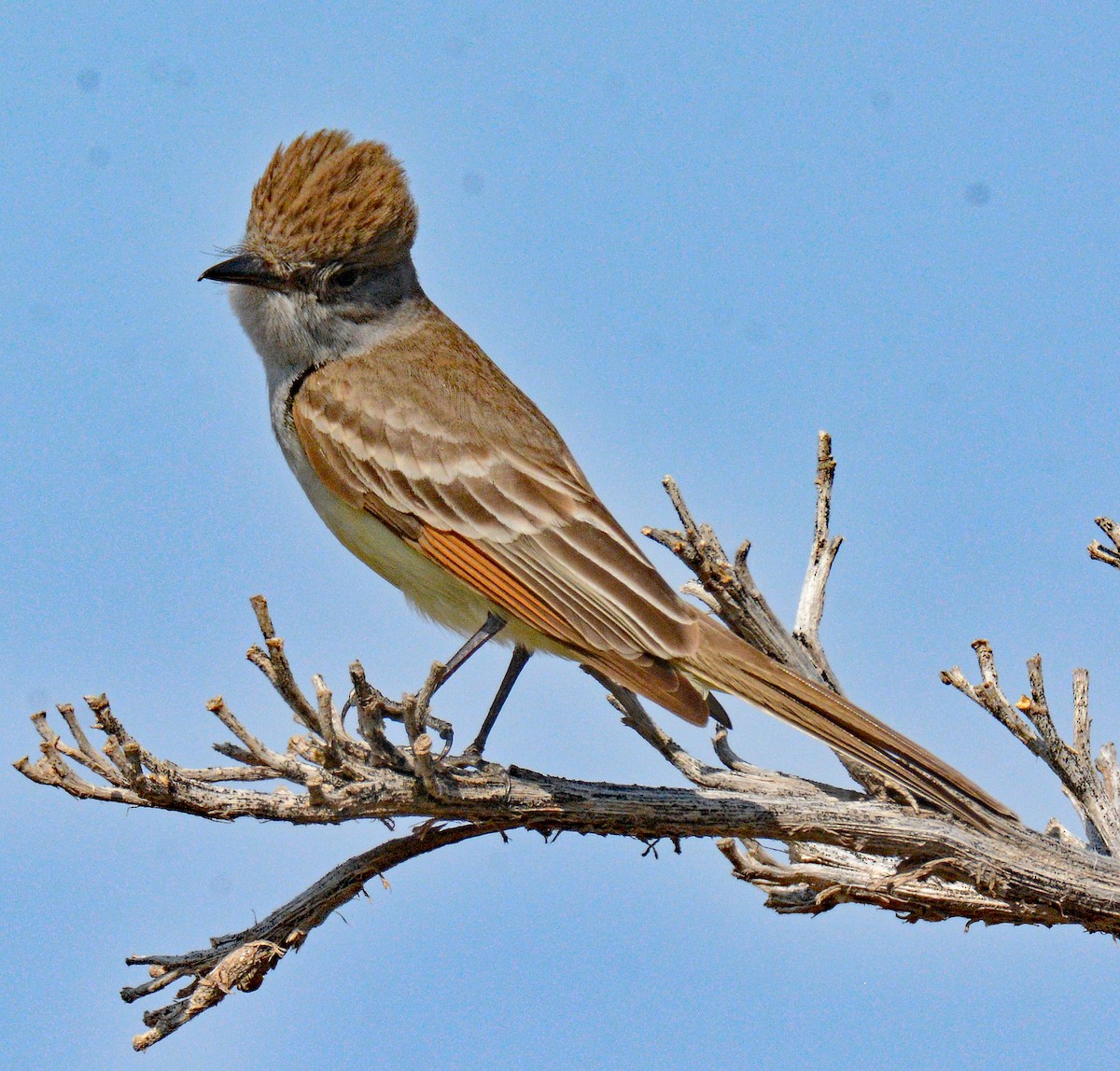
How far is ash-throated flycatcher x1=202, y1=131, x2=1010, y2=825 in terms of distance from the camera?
5141mm

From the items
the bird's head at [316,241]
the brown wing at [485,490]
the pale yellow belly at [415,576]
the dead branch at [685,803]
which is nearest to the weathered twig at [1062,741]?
the dead branch at [685,803]

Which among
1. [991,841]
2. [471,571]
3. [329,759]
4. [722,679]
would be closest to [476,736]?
[471,571]

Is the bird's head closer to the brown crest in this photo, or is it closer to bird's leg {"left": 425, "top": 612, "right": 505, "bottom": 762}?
the brown crest

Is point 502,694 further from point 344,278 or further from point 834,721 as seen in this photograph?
point 344,278

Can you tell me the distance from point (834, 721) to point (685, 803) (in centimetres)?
78

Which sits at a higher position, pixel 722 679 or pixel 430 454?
pixel 430 454

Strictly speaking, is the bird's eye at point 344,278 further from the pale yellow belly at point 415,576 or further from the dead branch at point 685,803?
the dead branch at point 685,803

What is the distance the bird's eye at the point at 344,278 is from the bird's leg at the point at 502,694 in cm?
215

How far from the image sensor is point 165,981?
4465 millimetres

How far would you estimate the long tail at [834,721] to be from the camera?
484cm

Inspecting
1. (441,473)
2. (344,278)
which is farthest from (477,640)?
(344,278)

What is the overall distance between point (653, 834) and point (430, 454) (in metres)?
2.32

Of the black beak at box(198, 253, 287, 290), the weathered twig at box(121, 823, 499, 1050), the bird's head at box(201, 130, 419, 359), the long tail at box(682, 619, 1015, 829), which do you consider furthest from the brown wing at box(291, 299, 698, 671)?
the weathered twig at box(121, 823, 499, 1050)

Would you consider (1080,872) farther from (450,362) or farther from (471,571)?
(450,362)
